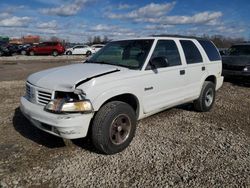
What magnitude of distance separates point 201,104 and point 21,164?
13.1ft

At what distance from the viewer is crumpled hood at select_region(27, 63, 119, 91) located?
3.62 meters

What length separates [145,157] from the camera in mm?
3869

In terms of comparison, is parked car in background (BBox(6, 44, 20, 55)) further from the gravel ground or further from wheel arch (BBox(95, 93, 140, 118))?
wheel arch (BBox(95, 93, 140, 118))

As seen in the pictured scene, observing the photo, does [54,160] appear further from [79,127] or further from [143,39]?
[143,39]

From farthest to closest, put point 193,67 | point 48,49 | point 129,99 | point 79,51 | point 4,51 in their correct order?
point 79,51 < point 48,49 < point 4,51 < point 193,67 < point 129,99

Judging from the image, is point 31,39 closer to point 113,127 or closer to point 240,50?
point 240,50

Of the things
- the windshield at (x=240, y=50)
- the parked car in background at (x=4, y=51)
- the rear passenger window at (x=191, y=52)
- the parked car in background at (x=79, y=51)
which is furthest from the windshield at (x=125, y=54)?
the parked car in background at (x=79, y=51)

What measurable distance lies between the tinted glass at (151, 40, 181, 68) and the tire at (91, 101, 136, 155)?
1.20 m

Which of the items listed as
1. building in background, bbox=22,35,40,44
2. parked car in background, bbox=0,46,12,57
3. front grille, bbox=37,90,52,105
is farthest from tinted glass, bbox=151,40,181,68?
building in background, bbox=22,35,40,44

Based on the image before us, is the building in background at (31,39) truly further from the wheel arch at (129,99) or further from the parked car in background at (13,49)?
the wheel arch at (129,99)

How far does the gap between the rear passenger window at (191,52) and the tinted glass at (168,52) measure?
31 cm

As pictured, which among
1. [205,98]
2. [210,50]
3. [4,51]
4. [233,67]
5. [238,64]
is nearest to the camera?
[205,98]

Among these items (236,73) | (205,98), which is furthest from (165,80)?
(236,73)

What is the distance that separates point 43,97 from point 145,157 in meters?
1.75
